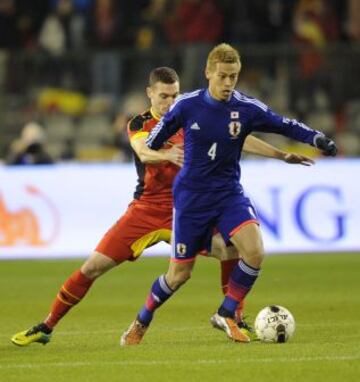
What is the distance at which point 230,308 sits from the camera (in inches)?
388

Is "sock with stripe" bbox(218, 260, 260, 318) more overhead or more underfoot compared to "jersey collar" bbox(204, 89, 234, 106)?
more underfoot

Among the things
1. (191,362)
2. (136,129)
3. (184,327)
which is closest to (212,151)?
(136,129)

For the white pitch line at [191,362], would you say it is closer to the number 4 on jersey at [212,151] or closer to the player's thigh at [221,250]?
the player's thigh at [221,250]

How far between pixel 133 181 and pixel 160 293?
8463 millimetres

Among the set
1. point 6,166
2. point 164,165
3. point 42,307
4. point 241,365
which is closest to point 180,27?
point 6,166

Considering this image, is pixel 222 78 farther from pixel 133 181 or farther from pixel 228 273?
pixel 133 181

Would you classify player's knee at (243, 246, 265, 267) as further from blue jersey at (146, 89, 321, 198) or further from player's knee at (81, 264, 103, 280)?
player's knee at (81, 264, 103, 280)

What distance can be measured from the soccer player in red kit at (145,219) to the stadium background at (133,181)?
0.34m

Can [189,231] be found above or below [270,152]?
below

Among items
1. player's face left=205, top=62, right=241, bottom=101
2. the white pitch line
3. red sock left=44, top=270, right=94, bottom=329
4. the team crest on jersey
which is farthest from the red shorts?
the white pitch line

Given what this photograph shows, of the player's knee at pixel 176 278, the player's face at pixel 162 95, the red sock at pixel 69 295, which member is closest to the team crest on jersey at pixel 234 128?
the player's face at pixel 162 95

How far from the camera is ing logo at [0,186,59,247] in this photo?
1803 cm

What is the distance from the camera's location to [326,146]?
9.66 metres

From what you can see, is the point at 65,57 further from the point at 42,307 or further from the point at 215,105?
the point at 215,105
